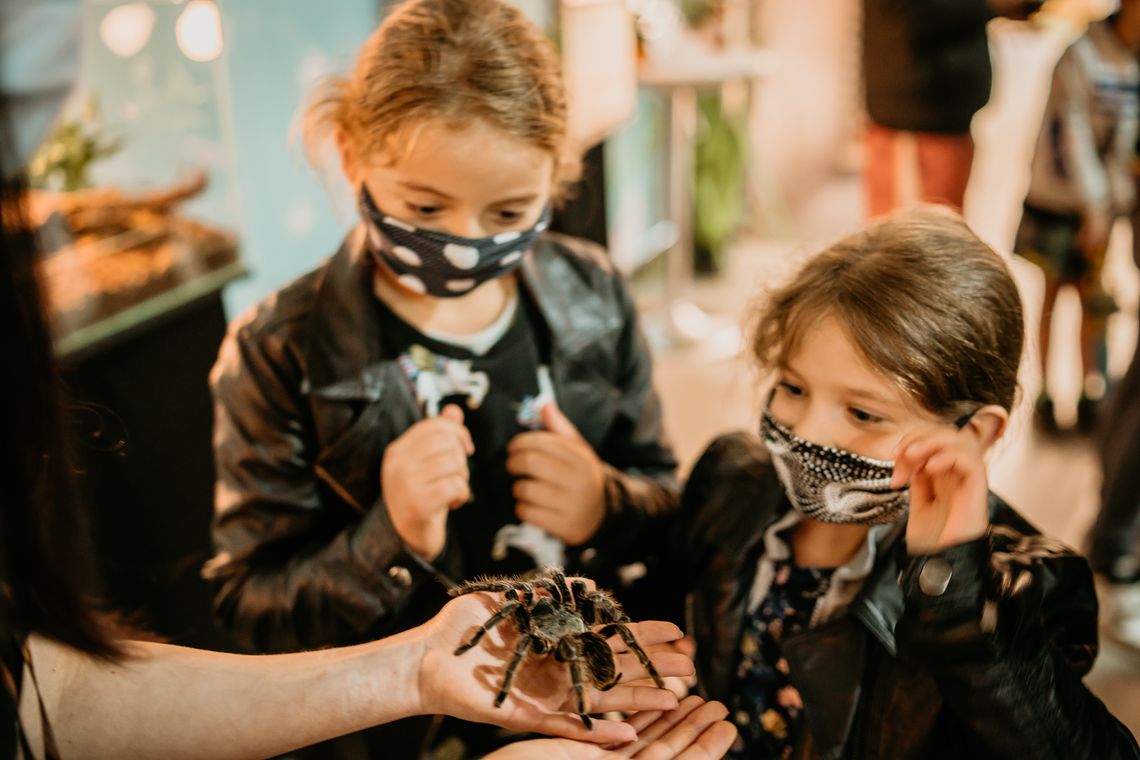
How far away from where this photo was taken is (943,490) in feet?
3.46

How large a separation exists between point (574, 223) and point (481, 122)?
3.16ft

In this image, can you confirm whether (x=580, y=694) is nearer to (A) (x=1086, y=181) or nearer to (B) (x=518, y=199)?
(B) (x=518, y=199)

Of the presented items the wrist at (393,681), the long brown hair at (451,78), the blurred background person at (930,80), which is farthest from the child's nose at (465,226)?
the blurred background person at (930,80)

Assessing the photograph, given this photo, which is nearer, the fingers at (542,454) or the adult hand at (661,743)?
the adult hand at (661,743)

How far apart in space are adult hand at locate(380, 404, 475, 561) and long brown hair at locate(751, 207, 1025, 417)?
1.47 ft

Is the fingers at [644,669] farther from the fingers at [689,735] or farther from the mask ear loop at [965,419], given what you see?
the mask ear loop at [965,419]

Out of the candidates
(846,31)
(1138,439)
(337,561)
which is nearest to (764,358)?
(337,561)

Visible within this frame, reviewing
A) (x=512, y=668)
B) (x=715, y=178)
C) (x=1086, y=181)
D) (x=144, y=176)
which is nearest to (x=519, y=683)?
(x=512, y=668)

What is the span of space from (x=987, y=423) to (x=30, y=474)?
1.05 meters

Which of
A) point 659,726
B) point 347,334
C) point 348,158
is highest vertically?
point 348,158

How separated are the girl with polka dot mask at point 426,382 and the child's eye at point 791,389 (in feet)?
1.06

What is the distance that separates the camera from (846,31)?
20.1 feet

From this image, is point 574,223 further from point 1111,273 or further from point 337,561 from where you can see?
point 1111,273

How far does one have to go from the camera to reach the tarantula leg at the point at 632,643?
1090 mm
